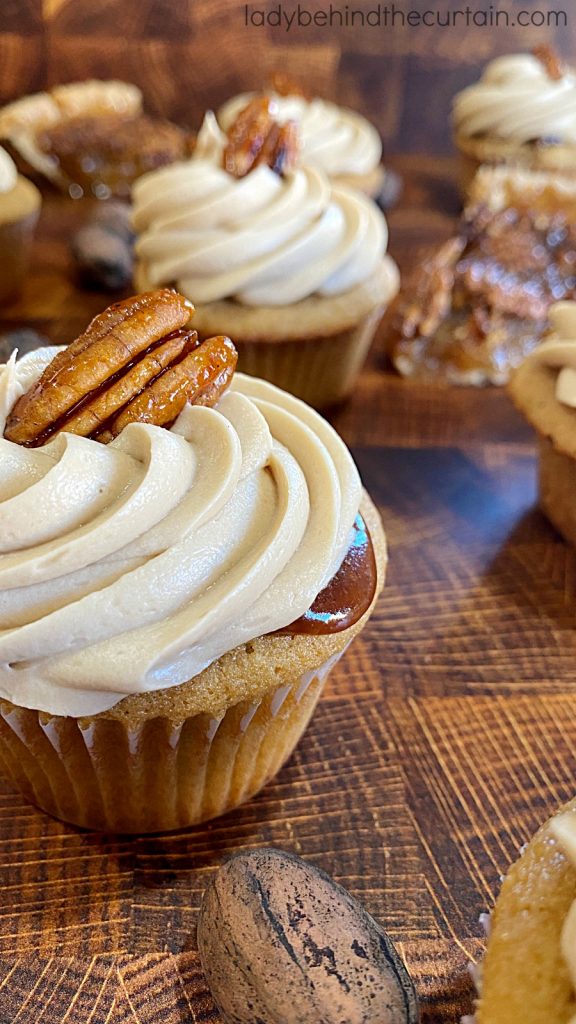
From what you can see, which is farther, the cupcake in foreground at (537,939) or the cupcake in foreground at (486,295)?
the cupcake in foreground at (486,295)

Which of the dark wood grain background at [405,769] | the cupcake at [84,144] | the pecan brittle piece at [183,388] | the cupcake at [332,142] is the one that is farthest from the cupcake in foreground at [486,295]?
the cupcake at [84,144]

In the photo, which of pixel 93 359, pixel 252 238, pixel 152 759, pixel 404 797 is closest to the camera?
pixel 93 359

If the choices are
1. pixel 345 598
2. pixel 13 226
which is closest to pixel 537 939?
pixel 345 598

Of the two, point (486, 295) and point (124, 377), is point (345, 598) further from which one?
point (486, 295)

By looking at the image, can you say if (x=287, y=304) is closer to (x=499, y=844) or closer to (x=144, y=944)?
(x=499, y=844)

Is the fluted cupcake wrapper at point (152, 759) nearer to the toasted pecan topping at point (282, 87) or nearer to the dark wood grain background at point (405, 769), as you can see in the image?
the dark wood grain background at point (405, 769)

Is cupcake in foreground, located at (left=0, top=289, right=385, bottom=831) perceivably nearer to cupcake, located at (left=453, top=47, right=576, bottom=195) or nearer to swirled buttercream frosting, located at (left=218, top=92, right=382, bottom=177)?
swirled buttercream frosting, located at (left=218, top=92, right=382, bottom=177)

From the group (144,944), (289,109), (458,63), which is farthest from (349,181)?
(144,944)
